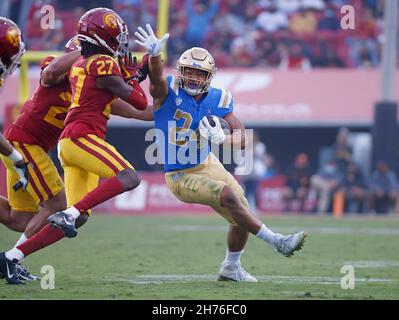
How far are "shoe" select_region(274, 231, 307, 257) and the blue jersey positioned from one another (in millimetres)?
890

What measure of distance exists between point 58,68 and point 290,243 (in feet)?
6.87

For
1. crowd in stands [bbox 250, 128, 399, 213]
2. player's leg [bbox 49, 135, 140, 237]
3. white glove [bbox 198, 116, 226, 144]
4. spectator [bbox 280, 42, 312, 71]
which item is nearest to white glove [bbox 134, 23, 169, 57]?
white glove [bbox 198, 116, 226, 144]

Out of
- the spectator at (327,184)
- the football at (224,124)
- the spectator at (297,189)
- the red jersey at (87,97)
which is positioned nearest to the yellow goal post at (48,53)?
the spectator at (297,189)

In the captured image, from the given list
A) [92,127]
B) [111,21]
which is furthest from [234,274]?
[111,21]

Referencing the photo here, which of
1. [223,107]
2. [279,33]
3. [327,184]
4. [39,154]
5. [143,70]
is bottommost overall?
[327,184]

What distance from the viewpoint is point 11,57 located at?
643 cm

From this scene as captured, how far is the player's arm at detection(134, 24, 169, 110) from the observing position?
627 cm

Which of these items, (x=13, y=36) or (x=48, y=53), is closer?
(x=13, y=36)

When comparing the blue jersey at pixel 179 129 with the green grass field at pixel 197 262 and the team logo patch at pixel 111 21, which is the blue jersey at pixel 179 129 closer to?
the team logo patch at pixel 111 21

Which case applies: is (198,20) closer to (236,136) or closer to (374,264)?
(374,264)

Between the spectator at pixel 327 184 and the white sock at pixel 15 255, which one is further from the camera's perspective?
the spectator at pixel 327 184

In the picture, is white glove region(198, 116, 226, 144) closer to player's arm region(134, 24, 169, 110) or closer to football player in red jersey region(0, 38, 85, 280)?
player's arm region(134, 24, 169, 110)

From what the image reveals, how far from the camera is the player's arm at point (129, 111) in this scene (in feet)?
22.5

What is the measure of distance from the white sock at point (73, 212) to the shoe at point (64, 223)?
37 millimetres
